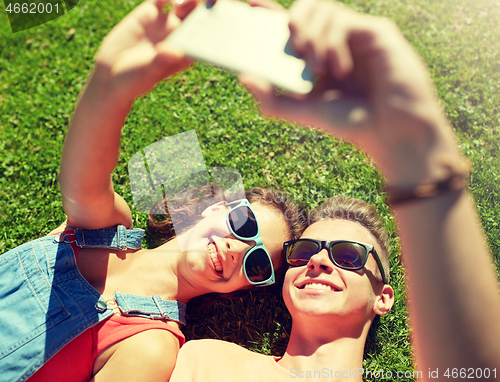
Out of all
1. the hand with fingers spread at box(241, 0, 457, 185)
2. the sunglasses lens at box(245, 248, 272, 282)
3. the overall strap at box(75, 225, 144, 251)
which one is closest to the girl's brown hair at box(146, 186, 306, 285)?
the sunglasses lens at box(245, 248, 272, 282)

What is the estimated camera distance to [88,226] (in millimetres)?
2654

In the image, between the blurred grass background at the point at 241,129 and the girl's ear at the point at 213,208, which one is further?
the blurred grass background at the point at 241,129

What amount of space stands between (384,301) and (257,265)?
3.78ft

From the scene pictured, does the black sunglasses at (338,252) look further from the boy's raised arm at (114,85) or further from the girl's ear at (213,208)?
the boy's raised arm at (114,85)

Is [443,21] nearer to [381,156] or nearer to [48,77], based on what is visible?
[381,156]

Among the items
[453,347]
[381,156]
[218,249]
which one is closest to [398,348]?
[218,249]

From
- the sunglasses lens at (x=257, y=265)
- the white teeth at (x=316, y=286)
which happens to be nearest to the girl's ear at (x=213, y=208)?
the sunglasses lens at (x=257, y=265)

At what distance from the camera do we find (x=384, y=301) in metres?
2.87

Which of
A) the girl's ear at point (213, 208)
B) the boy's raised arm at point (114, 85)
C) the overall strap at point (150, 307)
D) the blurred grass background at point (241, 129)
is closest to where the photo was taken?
the boy's raised arm at point (114, 85)

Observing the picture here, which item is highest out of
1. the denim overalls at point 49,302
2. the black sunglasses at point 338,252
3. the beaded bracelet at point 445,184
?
the beaded bracelet at point 445,184

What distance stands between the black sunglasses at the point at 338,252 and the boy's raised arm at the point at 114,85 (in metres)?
1.63

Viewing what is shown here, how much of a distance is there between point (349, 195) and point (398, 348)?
1.61 m

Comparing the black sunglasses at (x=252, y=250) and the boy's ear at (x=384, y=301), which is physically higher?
the black sunglasses at (x=252, y=250)

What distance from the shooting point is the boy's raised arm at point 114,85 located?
148cm
